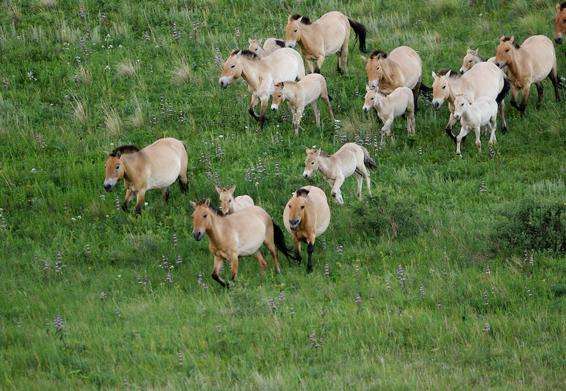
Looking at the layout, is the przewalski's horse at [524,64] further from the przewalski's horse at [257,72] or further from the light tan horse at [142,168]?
the light tan horse at [142,168]

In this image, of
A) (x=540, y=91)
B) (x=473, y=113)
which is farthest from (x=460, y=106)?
(x=540, y=91)

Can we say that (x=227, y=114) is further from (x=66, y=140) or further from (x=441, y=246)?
(x=441, y=246)

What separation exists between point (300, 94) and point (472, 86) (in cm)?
312

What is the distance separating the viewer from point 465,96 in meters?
20.0

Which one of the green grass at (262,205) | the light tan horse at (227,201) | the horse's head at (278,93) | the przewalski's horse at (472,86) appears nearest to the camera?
the green grass at (262,205)

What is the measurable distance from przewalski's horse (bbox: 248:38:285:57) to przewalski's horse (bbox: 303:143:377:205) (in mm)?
5210

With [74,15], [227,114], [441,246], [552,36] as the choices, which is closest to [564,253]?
[441,246]

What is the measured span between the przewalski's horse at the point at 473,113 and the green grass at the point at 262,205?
413mm

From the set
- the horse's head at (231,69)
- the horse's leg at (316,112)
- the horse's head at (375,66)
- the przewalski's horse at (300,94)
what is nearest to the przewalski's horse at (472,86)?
the horse's head at (375,66)

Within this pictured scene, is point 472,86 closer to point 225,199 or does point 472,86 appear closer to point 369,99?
point 369,99

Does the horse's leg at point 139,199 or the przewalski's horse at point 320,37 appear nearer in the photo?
the horse's leg at point 139,199

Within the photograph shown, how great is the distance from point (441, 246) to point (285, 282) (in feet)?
7.51

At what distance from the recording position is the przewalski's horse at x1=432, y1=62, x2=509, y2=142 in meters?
20.0

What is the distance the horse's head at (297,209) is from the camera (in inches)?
599
